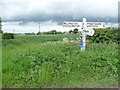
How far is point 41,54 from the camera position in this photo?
660cm

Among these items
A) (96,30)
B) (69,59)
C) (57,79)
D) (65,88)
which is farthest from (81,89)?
(96,30)

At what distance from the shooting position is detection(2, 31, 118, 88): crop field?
5.70 metres

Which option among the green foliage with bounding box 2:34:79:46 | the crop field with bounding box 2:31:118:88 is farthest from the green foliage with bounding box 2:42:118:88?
the green foliage with bounding box 2:34:79:46

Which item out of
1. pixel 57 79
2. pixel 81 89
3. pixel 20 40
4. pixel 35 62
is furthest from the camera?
pixel 20 40

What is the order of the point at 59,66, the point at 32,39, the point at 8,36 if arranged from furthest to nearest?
the point at 32,39, the point at 8,36, the point at 59,66

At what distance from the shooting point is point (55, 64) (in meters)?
6.29

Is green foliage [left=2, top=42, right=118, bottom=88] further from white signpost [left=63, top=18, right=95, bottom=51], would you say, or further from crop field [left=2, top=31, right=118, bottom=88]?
white signpost [left=63, top=18, right=95, bottom=51]

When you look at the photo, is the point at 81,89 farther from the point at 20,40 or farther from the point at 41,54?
the point at 20,40

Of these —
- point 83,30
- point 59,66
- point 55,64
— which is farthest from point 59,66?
point 83,30

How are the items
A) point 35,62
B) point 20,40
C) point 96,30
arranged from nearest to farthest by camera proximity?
point 35,62
point 20,40
point 96,30

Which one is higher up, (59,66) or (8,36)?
(8,36)

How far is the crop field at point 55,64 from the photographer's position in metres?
5.70

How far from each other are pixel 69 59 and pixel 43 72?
0.80m

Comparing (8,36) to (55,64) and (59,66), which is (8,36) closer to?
(55,64)
